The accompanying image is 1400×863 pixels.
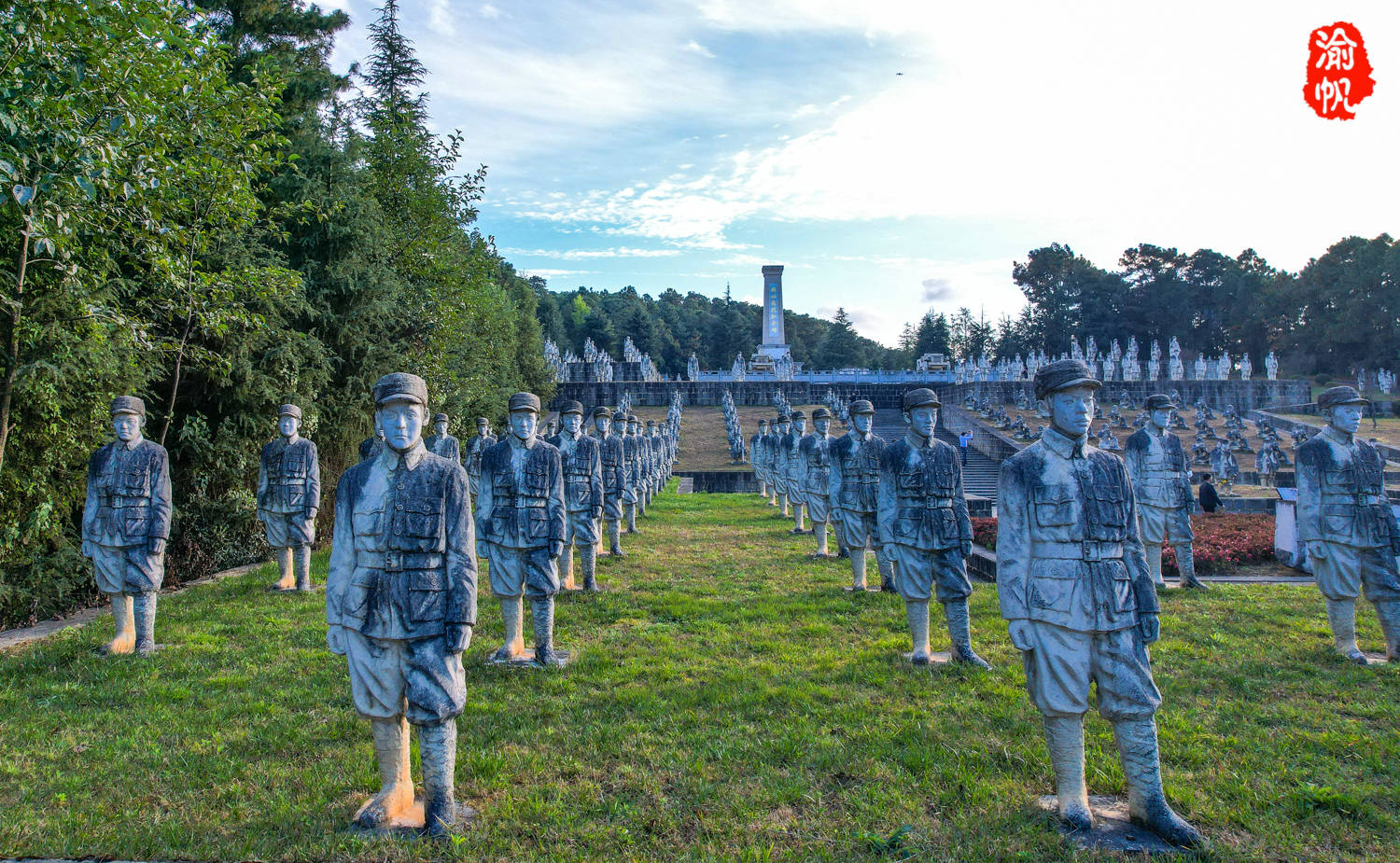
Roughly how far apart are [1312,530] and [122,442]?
11431 mm

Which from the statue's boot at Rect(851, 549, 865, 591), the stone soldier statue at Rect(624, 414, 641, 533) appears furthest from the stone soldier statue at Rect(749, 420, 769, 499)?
the statue's boot at Rect(851, 549, 865, 591)

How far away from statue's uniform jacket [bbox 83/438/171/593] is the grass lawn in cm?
81

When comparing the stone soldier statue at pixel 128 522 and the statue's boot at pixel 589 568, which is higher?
the stone soldier statue at pixel 128 522

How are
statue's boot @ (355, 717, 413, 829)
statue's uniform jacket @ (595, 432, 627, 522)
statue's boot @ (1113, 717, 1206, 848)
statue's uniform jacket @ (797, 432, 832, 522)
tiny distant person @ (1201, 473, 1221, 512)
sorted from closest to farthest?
1. statue's boot @ (1113, 717, 1206, 848)
2. statue's boot @ (355, 717, 413, 829)
3. statue's uniform jacket @ (595, 432, 627, 522)
4. statue's uniform jacket @ (797, 432, 832, 522)
5. tiny distant person @ (1201, 473, 1221, 512)

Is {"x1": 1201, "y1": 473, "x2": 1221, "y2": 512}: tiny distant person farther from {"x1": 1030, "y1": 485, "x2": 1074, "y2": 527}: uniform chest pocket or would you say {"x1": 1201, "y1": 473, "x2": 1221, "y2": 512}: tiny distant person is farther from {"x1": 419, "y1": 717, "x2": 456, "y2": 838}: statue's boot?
{"x1": 419, "y1": 717, "x2": 456, "y2": 838}: statue's boot

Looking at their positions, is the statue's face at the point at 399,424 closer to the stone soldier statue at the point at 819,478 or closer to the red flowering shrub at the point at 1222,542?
the red flowering shrub at the point at 1222,542

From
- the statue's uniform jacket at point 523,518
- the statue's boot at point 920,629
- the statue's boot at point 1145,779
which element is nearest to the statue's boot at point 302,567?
the statue's uniform jacket at point 523,518

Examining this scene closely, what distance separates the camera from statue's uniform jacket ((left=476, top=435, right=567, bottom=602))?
690 cm

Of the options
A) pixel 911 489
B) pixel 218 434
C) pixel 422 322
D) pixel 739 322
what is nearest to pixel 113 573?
pixel 218 434

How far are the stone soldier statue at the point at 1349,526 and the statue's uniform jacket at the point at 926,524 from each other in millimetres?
3252

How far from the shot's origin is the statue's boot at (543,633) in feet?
22.6

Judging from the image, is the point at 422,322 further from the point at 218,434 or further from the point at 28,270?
the point at 28,270

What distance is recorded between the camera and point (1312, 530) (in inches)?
270

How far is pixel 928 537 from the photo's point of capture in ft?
22.0
